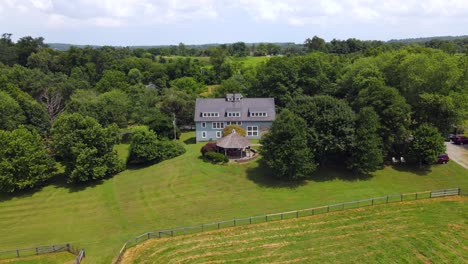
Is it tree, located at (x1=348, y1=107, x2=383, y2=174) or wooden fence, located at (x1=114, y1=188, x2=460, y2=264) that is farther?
tree, located at (x1=348, y1=107, x2=383, y2=174)

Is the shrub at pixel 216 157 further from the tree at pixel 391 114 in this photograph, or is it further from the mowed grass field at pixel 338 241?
the tree at pixel 391 114

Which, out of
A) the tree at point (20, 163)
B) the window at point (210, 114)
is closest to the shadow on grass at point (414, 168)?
the window at point (210, 114)

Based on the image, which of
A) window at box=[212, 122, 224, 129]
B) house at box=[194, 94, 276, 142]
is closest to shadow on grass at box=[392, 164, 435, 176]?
house at box=[194, 94, 276, 142]

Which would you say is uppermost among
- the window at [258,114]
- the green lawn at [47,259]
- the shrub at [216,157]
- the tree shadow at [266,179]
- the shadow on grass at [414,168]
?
the window at [258,114]

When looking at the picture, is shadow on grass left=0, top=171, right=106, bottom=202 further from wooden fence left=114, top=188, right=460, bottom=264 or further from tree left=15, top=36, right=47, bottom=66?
tree left=15, top=36, right=47, bottom=66

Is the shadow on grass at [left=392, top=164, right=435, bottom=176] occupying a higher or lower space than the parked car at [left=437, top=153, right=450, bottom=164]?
lower

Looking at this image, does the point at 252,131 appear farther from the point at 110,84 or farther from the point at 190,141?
the point at 110,84

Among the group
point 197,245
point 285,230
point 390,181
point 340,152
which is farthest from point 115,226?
point 390,181

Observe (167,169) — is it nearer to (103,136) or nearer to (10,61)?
(103,136)
